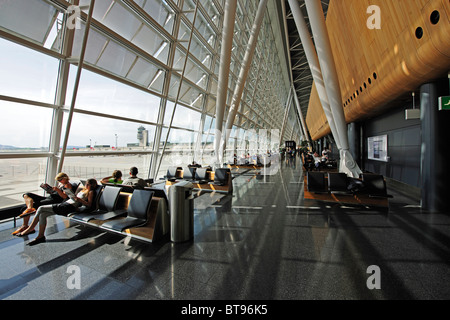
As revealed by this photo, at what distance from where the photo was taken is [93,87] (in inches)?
261

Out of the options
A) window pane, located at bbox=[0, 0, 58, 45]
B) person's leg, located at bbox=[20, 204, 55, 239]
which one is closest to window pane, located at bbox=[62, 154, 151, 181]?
person's leg, located at bbox=[20, 204, 55, 239]

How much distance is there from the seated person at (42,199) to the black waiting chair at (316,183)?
6771 mm

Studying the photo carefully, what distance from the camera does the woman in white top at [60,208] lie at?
3928 millimetres

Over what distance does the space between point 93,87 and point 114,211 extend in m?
4.45

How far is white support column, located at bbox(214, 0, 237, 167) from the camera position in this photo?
9.84 m

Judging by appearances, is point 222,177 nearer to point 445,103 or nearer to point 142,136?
point 142,136

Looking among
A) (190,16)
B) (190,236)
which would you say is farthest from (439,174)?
(190,16)

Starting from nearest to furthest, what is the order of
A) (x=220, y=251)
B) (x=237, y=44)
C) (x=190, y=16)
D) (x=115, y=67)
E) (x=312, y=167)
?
1. (x=220, y=251)
2. (x=115, y=67)
3. (x=190, y=16)
4. (x=312, y=167)
5. (x=237, y=44)

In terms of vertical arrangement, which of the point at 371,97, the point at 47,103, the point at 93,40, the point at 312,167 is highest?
the point at 93,40

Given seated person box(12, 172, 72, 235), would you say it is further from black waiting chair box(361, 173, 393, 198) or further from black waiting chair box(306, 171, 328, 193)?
black waiting chair box(361, 173, 393, 198)

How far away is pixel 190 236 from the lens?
4000 millimetres

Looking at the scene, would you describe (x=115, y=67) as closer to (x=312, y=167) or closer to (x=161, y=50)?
(x=161, y=50)

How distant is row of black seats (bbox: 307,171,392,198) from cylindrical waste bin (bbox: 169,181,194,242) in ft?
15.5
